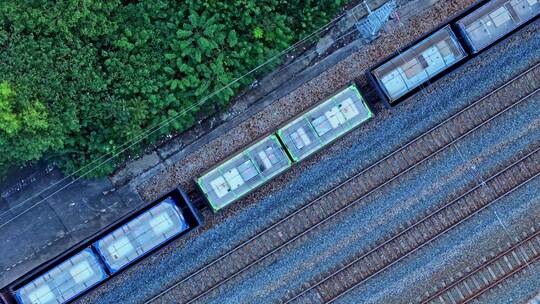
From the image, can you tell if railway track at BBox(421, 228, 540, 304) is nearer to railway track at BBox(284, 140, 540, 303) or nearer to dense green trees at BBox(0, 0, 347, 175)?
railway track at BBox(284, 140, 540, 303)

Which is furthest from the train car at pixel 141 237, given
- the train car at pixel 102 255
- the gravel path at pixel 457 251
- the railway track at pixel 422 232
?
the gravel path at pixel 457 251

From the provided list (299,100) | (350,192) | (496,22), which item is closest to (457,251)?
(350,192)

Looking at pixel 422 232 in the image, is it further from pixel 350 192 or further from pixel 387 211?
pixel 350 192

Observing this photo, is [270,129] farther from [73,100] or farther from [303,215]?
[73,100]

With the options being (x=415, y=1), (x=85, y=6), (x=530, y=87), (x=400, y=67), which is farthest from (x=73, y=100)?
(x=530, y=87)

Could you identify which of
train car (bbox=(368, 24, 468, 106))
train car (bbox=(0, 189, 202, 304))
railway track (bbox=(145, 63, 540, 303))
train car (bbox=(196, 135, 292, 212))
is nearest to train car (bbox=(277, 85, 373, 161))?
train car (bbox=(196, 135, 292, 212))

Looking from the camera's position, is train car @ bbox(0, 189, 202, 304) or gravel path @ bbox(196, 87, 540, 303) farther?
gravel path @ bbox(196, 87, 540, 303)
